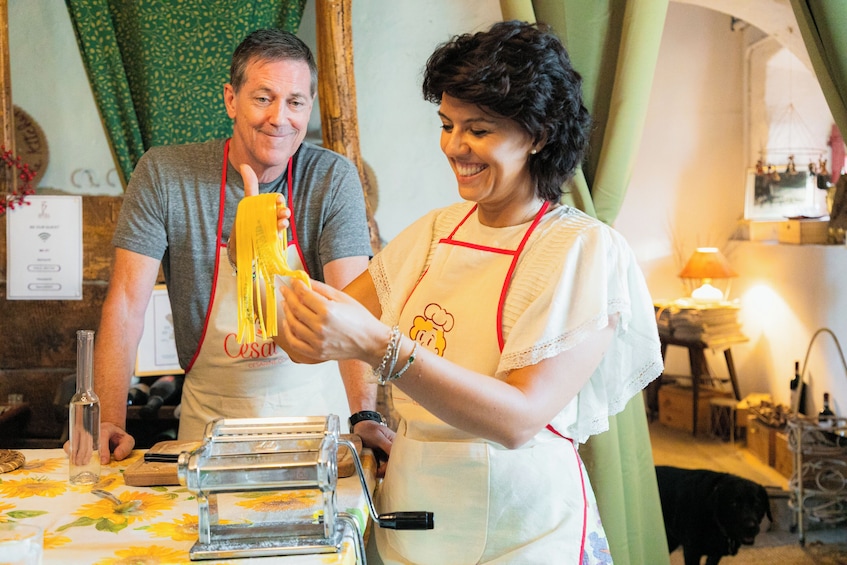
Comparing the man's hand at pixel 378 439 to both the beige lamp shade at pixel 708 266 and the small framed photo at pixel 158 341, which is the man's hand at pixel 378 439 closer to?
the small framed photo at pixel 158 341

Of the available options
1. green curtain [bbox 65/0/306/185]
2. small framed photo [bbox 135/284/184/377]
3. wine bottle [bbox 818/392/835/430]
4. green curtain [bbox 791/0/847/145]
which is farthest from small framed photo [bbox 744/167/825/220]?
small framed photo [bbox 135/284/184/377]

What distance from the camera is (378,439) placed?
6.65 feet

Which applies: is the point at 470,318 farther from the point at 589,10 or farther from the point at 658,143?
the point at 658,143

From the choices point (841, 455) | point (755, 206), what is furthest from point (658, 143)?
point (841, 455)

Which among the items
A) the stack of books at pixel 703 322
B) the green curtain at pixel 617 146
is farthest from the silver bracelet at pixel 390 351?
the stack of books at pixel 703 322

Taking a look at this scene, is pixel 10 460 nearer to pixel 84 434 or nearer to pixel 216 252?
pixel 84 434

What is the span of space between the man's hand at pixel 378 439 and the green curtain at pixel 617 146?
97cm

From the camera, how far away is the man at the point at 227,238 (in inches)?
91.9

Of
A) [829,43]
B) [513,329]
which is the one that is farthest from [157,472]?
[829,43]

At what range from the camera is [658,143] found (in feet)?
27.0

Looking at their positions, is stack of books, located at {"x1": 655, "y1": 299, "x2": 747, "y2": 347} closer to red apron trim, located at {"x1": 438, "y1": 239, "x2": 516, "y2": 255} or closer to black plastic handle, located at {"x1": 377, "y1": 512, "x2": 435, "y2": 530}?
red apron trim, located at {"x1": 438, "y1": 239, "x2": 516, "y2": 255}

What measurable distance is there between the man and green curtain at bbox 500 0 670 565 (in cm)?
89

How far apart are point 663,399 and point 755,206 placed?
201 cm

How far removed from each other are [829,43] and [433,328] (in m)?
2.02
